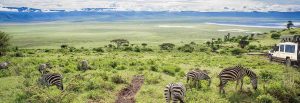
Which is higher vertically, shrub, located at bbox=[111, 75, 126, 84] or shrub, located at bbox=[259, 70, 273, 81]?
shrub, located at bbox=[111, 75, 126, 84]

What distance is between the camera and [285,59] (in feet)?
96.3

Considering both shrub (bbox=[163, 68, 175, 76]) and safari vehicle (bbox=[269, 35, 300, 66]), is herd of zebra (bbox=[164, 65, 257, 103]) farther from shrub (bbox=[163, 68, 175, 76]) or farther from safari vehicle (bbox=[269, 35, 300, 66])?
safari vehicle (bbox=[269, 35, 300, 66])

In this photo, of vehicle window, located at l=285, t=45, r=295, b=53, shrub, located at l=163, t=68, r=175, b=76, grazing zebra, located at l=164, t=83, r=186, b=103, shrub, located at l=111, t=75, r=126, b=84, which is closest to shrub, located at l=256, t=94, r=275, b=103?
grazing zebra, located at l=164, t=83, r=186, b=103

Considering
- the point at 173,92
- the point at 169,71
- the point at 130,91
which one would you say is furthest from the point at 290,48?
the point at 173,92

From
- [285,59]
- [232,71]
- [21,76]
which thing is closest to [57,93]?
[232,71]

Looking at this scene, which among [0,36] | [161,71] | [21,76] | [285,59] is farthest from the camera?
[0,36]

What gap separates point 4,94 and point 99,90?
4925 millimetres

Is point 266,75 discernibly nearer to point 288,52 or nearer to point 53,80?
point 288,52

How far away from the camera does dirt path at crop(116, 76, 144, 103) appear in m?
16.7

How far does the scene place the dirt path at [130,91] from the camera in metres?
16.7

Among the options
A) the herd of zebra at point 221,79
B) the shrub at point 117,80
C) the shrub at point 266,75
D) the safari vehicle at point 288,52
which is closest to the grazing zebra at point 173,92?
the herd of zebra at point 221,79

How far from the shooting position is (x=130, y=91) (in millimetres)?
18891

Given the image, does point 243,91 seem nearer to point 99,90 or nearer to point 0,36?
point 99,90

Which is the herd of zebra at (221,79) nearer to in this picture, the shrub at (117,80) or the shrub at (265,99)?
the shrub at (265,99)
